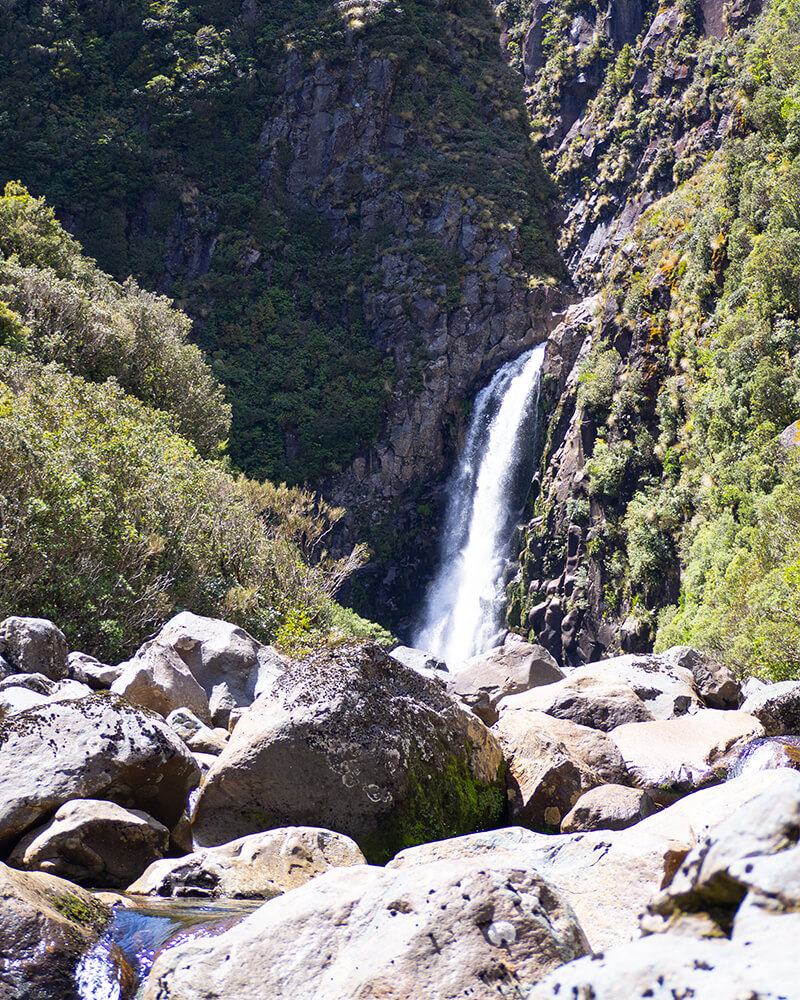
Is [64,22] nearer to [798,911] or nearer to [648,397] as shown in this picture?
[648,397]

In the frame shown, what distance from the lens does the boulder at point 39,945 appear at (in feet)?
12.8

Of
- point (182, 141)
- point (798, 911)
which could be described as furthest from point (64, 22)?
point (798, 911)

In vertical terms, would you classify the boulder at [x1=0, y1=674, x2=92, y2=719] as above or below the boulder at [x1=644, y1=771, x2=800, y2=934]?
below

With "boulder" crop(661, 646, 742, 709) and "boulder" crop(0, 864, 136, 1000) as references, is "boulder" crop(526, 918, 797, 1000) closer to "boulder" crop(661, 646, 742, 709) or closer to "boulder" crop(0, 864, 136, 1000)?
"boulder" crop(0, 864, 136, 1000)

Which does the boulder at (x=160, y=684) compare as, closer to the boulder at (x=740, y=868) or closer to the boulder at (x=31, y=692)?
the boulder at (x=31, y=692)

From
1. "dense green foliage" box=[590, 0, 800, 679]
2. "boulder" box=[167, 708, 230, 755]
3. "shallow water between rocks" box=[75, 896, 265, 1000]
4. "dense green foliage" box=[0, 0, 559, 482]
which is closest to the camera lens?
"shallow water between rocks" box=[75, 896, 265, 1000]

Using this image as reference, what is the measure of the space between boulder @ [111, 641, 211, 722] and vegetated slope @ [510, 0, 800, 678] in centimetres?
1139

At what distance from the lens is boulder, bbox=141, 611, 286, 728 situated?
1102 cm

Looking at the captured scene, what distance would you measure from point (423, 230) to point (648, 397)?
2496 centimetres

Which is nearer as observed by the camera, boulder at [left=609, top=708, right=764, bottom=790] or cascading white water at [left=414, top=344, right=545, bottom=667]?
boulder at [left=609, top=708, right=764, bottom=790]

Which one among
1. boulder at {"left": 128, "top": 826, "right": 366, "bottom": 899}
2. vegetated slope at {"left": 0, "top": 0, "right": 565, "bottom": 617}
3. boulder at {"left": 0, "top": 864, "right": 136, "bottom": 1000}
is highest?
vegetated slope at {"left": 0, "top": 0, "right": 565, "bottom": 617}

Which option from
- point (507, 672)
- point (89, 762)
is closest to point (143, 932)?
point (89, 762)

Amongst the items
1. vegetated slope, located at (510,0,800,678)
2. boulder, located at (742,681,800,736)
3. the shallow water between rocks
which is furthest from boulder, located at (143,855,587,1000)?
vegetated slope, located at (510,0,800,678)

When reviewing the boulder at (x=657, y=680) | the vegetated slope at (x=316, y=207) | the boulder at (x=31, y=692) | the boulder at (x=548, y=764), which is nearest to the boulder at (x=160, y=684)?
the boulder at (x=31, y=692)
